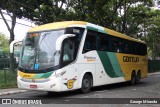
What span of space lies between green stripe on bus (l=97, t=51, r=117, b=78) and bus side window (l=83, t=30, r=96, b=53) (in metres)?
0.76

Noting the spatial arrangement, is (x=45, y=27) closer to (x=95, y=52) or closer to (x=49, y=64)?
(x=49, y=64)

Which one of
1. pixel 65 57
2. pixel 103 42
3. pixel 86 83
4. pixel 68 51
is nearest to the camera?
pixel 65 57

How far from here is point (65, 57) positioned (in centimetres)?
1538

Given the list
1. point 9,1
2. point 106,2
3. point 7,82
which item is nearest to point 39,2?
point 9,1

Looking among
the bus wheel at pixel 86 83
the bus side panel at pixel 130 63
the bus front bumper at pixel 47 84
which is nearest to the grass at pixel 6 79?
the bus wheel at pixel 86 83

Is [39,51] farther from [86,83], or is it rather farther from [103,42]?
[103,42]

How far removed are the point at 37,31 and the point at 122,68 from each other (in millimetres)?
7970

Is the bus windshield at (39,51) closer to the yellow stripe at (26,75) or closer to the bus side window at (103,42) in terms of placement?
the yellow stripe at (26,75)

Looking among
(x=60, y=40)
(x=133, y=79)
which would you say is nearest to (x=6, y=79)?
(x=60, y=40)

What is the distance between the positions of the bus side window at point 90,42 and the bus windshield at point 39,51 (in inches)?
81.7

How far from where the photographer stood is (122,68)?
22031 millimetres

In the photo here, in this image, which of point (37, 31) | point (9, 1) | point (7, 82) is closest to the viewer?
point (37, 31)

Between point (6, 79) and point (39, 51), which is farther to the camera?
point (6, 79)

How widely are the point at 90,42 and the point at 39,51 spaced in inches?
131
